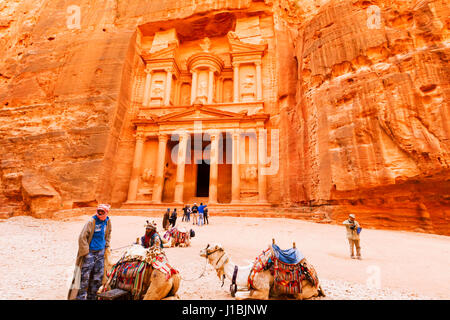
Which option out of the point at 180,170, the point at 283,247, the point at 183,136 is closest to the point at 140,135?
the point at 183,136

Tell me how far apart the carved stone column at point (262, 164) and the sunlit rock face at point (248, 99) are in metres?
0.37

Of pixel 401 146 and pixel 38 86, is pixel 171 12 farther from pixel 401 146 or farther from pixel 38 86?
pixel 401 146

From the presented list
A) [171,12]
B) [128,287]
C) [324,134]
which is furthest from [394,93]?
[171,12]

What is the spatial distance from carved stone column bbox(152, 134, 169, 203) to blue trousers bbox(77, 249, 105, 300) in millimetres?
16483

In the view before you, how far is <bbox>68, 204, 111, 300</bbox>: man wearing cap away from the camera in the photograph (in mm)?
3350

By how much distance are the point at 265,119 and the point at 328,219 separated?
10.6 meters

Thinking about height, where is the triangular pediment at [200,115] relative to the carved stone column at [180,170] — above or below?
above

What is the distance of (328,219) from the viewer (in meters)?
12.6

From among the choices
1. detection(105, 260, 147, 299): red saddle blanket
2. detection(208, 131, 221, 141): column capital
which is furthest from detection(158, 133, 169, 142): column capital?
detection(105, 260, 147, 299): red saddle blanket

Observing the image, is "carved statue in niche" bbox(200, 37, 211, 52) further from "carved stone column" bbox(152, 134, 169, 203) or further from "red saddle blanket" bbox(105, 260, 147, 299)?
"red saddle blanket" bbox(105, 260, 147, 299)

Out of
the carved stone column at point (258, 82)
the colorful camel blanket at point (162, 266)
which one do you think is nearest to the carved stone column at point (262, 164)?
the carved stone column at point (258, 82)

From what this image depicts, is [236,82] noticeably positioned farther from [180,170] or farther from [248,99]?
[180,170]

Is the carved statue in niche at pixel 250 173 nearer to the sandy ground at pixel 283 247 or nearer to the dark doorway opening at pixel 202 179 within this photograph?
the dark doorway opening at pixel 202 179

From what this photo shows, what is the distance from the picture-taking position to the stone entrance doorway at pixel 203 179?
25781 millimetres
